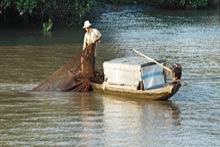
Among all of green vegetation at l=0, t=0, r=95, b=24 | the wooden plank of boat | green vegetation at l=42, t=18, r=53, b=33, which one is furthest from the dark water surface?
green vegetation at l=0, t=0, r=95, b=24

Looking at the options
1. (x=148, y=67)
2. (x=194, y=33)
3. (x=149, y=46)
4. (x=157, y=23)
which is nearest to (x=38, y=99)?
(x=148, y=67)

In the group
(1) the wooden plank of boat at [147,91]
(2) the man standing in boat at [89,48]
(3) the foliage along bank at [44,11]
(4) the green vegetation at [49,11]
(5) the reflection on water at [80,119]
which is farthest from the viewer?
(4) the green vegetation at [49,11]

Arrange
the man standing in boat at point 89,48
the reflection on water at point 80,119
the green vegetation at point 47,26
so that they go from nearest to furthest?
the reflection on water at point 80,119
the man standing in boat at point 89,48
the green vegetation at point 47,26

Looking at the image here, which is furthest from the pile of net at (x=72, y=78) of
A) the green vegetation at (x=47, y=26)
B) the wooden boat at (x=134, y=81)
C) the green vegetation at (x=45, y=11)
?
the green vegetation at (x=47, y=26)

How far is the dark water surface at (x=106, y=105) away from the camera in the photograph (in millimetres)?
11781

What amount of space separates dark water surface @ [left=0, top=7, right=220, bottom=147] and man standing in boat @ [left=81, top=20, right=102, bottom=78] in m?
0.60

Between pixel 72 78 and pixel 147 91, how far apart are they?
237cm

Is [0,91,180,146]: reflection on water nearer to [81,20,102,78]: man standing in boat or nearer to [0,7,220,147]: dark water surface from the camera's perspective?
A: [0,7,220,147]: dark water surface

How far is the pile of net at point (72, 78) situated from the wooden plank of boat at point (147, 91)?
1.48ft

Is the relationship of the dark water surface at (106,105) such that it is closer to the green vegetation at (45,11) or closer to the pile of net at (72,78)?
the pile of net at (72,78)

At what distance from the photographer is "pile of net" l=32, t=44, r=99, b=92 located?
51.8ft

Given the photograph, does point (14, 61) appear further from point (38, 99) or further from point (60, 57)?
point (38, 99)

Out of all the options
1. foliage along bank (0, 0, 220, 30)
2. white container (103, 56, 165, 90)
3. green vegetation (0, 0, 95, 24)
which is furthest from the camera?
green vegetation (0, 0, 95, 24)

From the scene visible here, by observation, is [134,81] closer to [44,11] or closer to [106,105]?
[106,105]
